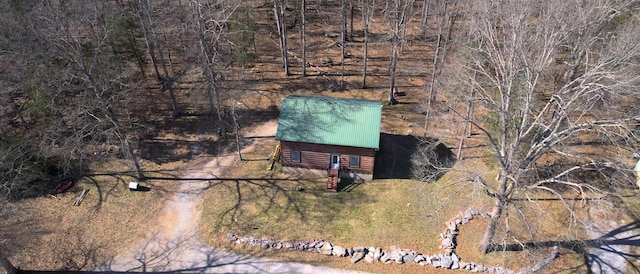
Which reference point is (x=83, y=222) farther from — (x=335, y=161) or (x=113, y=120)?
(x=335, y=161)

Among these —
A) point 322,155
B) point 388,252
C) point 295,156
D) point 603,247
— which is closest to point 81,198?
point 295,156

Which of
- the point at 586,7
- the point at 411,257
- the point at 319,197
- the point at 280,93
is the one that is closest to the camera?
the point at 411,257

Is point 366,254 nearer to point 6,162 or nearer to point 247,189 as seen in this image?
point 247,189

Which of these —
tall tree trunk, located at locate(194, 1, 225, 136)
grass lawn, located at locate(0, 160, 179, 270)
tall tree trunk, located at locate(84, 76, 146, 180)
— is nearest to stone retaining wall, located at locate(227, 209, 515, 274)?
grass lawn, located at locate(0, 160, 179, 270)

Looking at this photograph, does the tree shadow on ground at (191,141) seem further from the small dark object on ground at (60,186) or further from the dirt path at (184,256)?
the dirt path at (184,256)

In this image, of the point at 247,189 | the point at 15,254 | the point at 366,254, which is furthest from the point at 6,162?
the point at 366,254

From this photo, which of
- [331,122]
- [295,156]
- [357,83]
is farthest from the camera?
[357,83]
